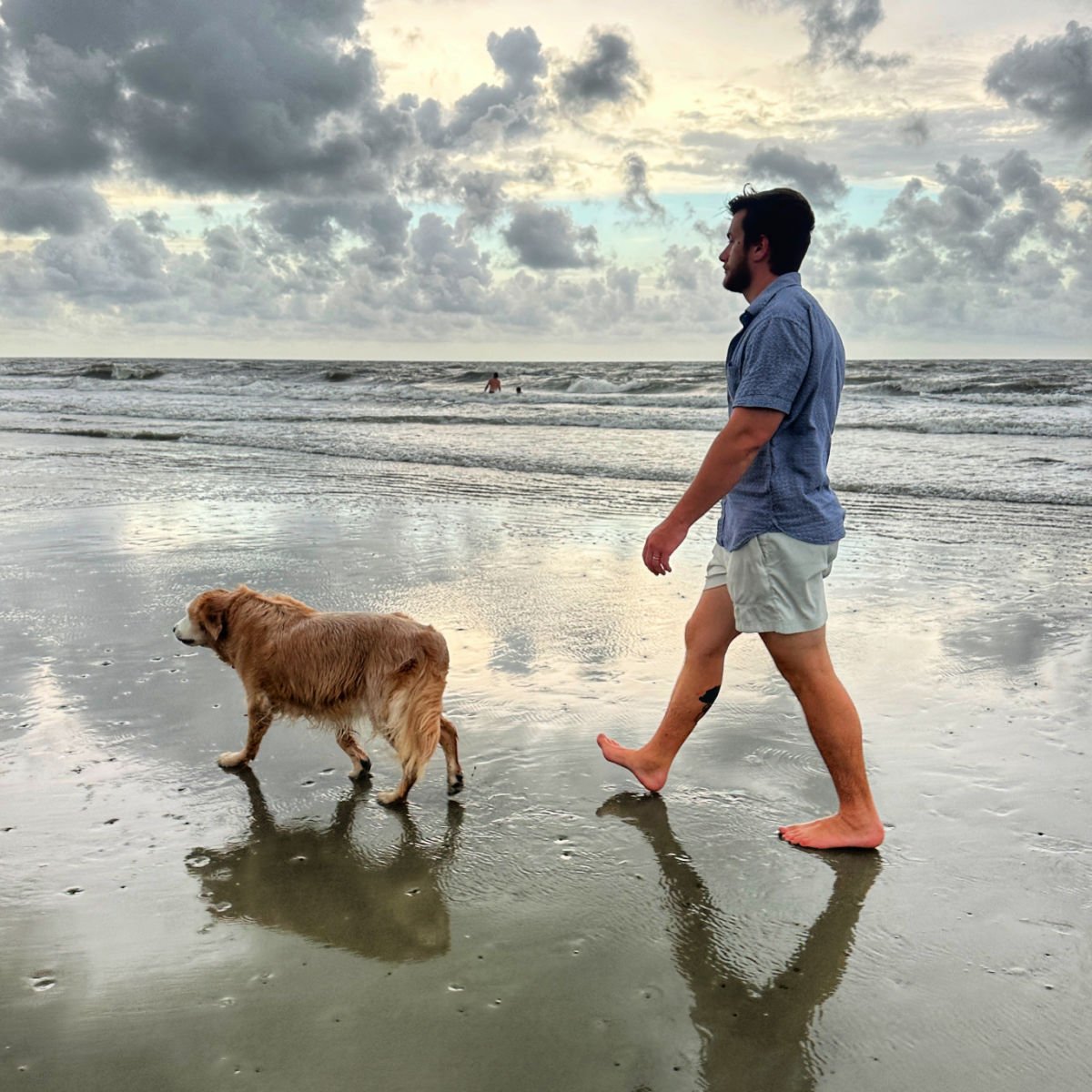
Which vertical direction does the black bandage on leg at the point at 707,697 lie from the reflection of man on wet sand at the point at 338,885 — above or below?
above

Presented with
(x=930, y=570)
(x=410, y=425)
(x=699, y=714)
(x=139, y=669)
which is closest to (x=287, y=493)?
(x=139, y=669)

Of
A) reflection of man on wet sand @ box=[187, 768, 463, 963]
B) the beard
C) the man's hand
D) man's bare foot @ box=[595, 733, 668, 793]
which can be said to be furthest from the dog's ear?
the beard

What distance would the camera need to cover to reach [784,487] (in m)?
3.06

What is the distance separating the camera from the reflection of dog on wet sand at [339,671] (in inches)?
140

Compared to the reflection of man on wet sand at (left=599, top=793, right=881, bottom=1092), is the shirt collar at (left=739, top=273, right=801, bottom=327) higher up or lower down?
higher up

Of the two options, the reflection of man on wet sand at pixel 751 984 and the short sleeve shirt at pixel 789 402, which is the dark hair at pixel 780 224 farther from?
the reflection of man on wet sand at pixel 751 984

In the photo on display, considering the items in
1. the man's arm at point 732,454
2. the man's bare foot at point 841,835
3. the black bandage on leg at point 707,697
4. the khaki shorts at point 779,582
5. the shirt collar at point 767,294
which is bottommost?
the man's bare foot at point 841,835

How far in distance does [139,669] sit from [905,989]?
396 centimetres

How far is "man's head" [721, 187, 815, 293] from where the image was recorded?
311 cm

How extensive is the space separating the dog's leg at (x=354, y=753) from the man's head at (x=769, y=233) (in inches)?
93.6

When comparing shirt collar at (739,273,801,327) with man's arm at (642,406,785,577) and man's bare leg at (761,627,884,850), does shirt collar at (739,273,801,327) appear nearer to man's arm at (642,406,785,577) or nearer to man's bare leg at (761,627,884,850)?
man's arm at (642,406,785,577)

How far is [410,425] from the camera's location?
72.0ft

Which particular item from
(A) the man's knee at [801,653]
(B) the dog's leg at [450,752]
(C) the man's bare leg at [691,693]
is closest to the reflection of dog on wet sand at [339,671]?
(B) the dog's leg at [450,752]

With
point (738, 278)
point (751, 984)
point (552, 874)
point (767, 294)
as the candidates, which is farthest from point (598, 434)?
point (751, 984)
